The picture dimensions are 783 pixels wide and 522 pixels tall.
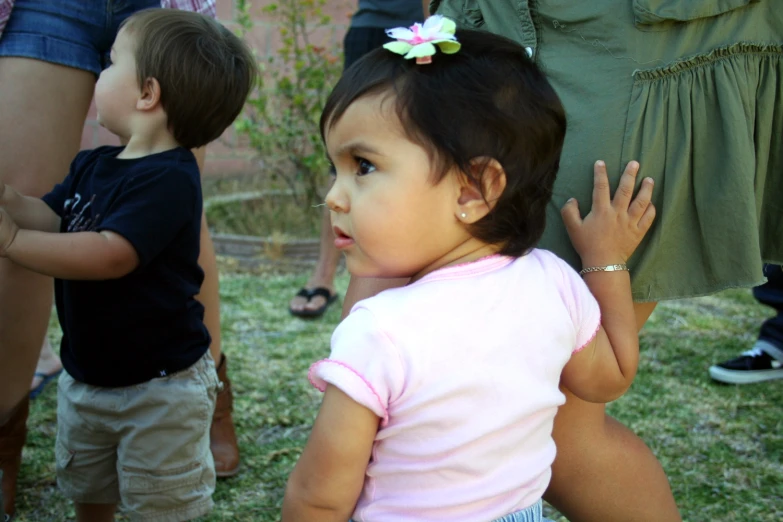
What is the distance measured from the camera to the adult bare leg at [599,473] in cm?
175

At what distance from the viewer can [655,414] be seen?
2854mm

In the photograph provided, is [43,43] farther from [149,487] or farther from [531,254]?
[531,254]

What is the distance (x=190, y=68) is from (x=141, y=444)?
2.67ft

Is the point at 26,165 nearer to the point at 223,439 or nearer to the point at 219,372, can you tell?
the point at 219,372

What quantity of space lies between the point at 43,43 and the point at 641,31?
1373 millimetres

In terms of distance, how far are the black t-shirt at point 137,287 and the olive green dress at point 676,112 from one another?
2.51 ft

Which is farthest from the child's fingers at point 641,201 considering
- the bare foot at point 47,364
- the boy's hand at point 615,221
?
the bare foot at point 47,364

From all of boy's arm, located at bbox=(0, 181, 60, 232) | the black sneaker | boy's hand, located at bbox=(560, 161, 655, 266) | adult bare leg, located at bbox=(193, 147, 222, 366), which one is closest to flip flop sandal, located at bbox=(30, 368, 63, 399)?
adult bare leg, located at bbox=(193, 147, 222, 366)

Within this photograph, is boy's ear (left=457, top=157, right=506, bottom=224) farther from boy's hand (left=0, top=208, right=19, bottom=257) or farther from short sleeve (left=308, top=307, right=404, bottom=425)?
boy's hand (left=0, top=208, right=19, bottom=257)

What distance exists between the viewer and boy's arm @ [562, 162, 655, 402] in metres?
1.56

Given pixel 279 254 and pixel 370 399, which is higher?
pixel 370 399

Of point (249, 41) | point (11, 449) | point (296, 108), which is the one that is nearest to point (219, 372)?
point (11, 449)

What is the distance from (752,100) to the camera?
64.2 inches

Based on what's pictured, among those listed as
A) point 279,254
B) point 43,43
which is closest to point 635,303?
point 43,43
